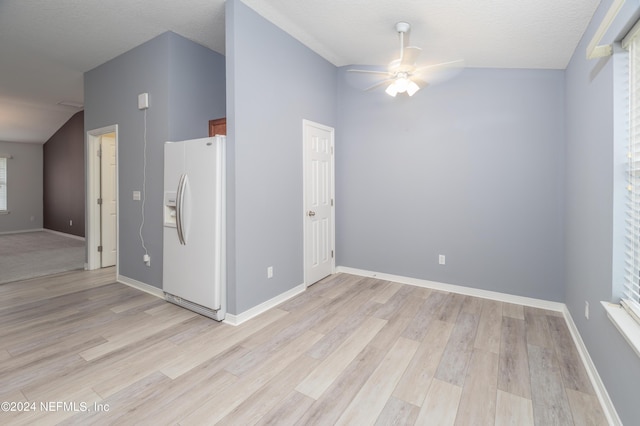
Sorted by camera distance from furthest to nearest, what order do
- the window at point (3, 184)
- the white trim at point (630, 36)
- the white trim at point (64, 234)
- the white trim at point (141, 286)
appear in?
the window at point (3, 184) → the white trim at point (64, 234) → the white trim at point (141, 286) → the white trim at point (630, 36)

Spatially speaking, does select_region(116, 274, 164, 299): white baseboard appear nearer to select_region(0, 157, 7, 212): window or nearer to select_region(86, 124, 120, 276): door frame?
select_region(86, 124, 120, 276): door frame

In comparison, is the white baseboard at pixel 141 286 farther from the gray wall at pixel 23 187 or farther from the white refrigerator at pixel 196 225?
the gray wall at pixel 23 187

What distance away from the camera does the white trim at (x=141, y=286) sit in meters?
3.68

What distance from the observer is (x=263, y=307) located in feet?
10.7

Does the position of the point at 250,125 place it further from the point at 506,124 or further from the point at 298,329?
the point at 506,124

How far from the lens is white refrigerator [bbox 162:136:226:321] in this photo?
297 cm

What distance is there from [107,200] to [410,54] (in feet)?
15.8

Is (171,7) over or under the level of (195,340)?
over

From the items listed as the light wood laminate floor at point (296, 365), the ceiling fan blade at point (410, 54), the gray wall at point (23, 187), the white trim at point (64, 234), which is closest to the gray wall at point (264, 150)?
the light wood laminate floor at point (296, 365)

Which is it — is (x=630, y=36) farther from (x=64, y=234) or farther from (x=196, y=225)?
(x=64, y=234)

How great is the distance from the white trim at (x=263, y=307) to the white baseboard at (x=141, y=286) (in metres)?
1.19

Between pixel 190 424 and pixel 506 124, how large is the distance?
156 inches

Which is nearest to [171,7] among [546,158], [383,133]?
[383,133]

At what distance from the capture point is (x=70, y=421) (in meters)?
1.73
